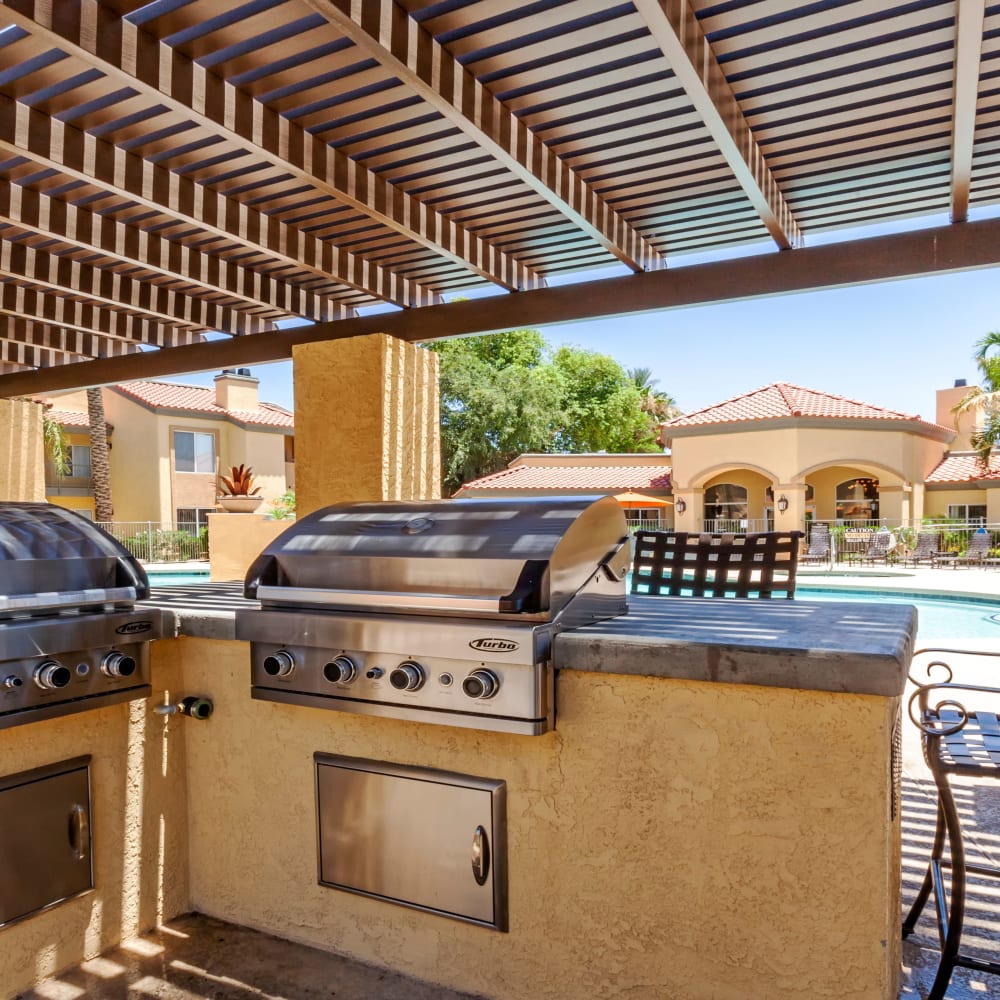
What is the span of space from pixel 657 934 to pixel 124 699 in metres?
1.85

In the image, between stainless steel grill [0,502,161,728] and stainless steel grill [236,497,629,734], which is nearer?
stainless steel grill [236,497,629,734]

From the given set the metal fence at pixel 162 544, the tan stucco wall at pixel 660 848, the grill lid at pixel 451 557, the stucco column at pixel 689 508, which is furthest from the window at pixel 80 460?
the tan stucco wall at pixel 660 848

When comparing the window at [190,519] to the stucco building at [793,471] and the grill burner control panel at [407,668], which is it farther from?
the grill burner control panel at [407,668]

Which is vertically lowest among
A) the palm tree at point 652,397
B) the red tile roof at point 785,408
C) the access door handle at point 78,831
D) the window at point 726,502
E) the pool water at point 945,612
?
the pool water at point 945,612

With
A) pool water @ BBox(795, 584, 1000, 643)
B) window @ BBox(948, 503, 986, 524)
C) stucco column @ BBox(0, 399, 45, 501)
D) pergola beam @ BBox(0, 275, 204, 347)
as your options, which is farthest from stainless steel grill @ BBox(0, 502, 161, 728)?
window @ BBox(948, 503, 986, 524)

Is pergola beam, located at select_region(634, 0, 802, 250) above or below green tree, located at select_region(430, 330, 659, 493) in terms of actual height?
below

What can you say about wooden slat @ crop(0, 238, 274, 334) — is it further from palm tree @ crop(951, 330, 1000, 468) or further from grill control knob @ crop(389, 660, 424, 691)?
palm tree @ crop(951, 330, 1000, 468)

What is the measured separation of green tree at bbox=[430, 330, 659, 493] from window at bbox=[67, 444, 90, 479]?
535 inches

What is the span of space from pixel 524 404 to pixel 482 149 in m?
30.9

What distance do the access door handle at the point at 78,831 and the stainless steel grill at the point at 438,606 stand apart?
72 cm

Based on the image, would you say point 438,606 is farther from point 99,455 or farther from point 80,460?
point 80,460

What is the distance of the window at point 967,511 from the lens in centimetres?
2439

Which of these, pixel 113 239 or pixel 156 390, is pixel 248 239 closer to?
pixel 113 239

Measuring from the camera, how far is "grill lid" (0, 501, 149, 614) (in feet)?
8.05
